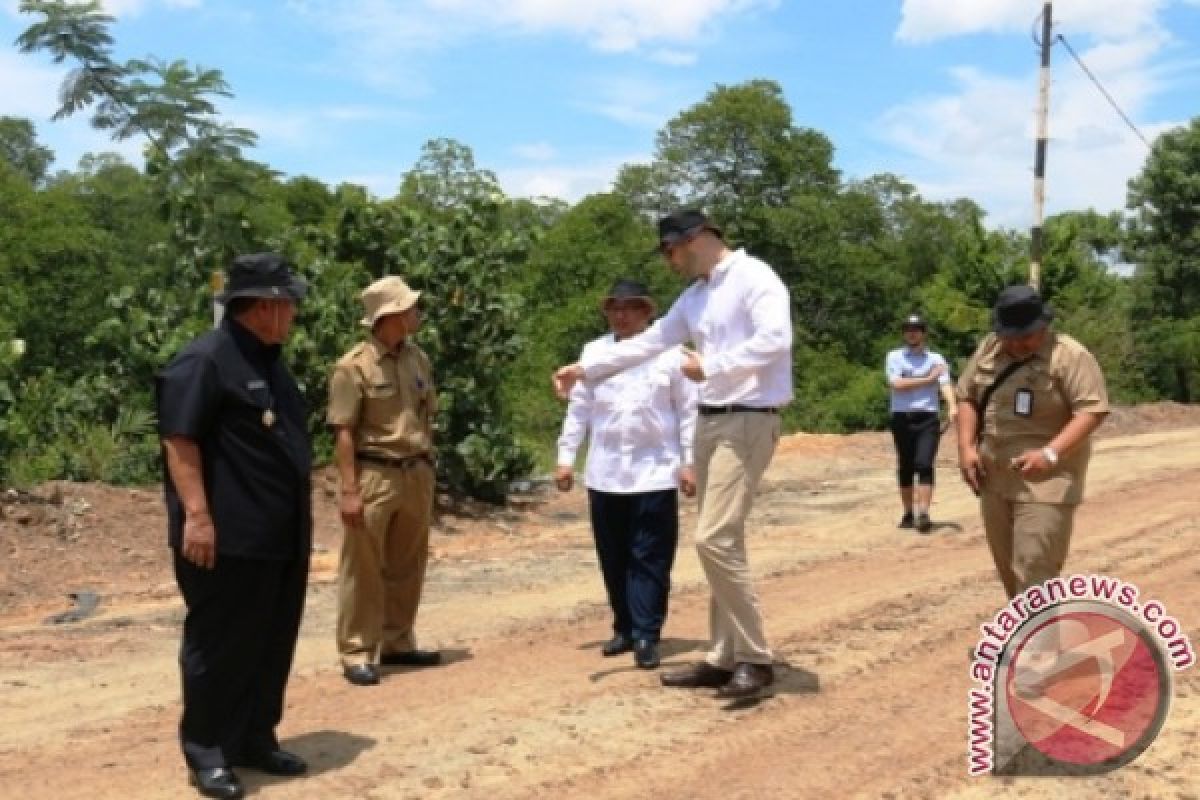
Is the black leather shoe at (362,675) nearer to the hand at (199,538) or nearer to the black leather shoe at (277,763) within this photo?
the black leather shoe at (277,763)

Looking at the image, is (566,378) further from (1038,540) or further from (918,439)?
(918,439)

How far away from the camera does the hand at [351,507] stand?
6.38m

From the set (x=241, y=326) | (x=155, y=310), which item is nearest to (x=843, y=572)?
(x=241, y=326)

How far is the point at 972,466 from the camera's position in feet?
21.0

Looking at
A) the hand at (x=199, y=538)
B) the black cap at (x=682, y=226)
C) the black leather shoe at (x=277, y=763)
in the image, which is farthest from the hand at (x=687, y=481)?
the hand at (x=199, y=538)

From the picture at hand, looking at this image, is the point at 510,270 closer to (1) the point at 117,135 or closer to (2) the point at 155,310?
(2) the point at 155,310

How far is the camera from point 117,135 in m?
14.6

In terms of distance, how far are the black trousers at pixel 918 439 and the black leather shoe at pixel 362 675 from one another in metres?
6.79

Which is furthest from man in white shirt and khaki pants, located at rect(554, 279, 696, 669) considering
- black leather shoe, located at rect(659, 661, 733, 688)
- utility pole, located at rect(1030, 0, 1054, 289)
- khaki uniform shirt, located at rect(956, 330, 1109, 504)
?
utility pole, located at rect(1030, 0, 1054, 289)

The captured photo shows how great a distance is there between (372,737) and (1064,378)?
3579 mm

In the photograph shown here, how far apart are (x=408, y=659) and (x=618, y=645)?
1137 millimetres

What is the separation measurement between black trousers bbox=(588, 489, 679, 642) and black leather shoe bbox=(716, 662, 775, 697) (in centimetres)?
83

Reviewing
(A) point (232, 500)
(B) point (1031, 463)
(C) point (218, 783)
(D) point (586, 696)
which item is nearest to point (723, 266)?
(B) point (1031, 463)

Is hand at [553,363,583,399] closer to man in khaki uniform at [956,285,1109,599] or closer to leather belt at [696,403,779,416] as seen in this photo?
leather belt at [696,403,779,416]
